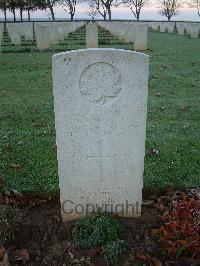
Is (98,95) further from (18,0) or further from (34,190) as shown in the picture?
(18,0)

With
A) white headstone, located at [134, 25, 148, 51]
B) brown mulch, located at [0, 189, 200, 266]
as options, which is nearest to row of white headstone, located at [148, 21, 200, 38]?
white headstone, located at [134, 25, 148, 51]

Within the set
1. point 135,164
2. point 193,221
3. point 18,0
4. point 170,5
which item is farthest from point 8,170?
point 170,5

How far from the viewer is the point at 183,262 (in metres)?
3.29

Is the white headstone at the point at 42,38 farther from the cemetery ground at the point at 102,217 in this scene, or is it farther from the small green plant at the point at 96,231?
the small green plant at the point at 96,231

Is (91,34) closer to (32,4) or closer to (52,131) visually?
(52,131)

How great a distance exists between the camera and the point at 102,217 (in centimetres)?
374

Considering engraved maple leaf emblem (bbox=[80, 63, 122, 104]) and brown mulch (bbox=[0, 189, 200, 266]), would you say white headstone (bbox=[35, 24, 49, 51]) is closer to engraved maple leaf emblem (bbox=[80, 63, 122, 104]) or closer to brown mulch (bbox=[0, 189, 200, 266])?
brown mulch (bbox=[0, 189, 200, 266])

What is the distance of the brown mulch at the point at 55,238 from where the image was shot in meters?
3.46

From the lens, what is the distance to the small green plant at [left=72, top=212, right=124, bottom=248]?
3.58 m

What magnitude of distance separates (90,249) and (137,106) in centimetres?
141

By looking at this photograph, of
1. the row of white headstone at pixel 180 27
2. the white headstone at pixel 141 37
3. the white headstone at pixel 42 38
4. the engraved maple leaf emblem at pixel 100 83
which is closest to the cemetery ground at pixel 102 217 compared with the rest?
the engraved maple leaf emblem at pixel 100 83

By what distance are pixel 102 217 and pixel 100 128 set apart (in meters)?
0.90

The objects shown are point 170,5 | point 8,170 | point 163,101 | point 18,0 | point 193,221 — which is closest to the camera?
point 193,221

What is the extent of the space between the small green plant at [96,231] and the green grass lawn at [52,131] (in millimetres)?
922
